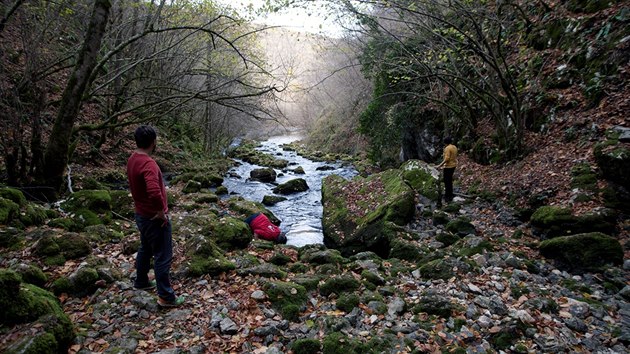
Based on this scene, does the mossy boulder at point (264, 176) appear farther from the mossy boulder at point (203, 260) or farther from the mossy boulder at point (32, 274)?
the mossy boulder at point (32, 274)

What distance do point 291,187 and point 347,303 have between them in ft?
37.1

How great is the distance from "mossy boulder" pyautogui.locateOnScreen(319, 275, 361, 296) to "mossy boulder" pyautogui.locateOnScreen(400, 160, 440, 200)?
614cm

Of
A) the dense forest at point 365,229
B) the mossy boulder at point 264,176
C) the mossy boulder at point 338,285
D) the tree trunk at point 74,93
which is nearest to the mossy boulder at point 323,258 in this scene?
the dense forest at point 365,229

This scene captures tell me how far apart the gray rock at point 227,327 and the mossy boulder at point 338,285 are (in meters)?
1.45

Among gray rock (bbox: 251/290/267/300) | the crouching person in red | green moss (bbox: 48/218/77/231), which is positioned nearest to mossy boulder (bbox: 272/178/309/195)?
the crouching person in red

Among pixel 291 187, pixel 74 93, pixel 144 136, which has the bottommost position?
pixel 291 187

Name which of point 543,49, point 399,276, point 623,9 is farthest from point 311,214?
point 623,9

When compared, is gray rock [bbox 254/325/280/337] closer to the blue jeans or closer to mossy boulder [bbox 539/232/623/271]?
the blue jeans

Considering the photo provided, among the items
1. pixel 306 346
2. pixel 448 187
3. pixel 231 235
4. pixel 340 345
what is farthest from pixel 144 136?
pixel 448 187

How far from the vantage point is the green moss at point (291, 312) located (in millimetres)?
3990

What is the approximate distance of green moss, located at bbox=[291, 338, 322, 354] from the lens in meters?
3.35

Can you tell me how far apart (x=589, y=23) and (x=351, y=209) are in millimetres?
8598

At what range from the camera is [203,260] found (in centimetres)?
496

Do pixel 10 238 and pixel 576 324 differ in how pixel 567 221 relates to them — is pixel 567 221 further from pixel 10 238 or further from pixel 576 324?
pixel 10 238
